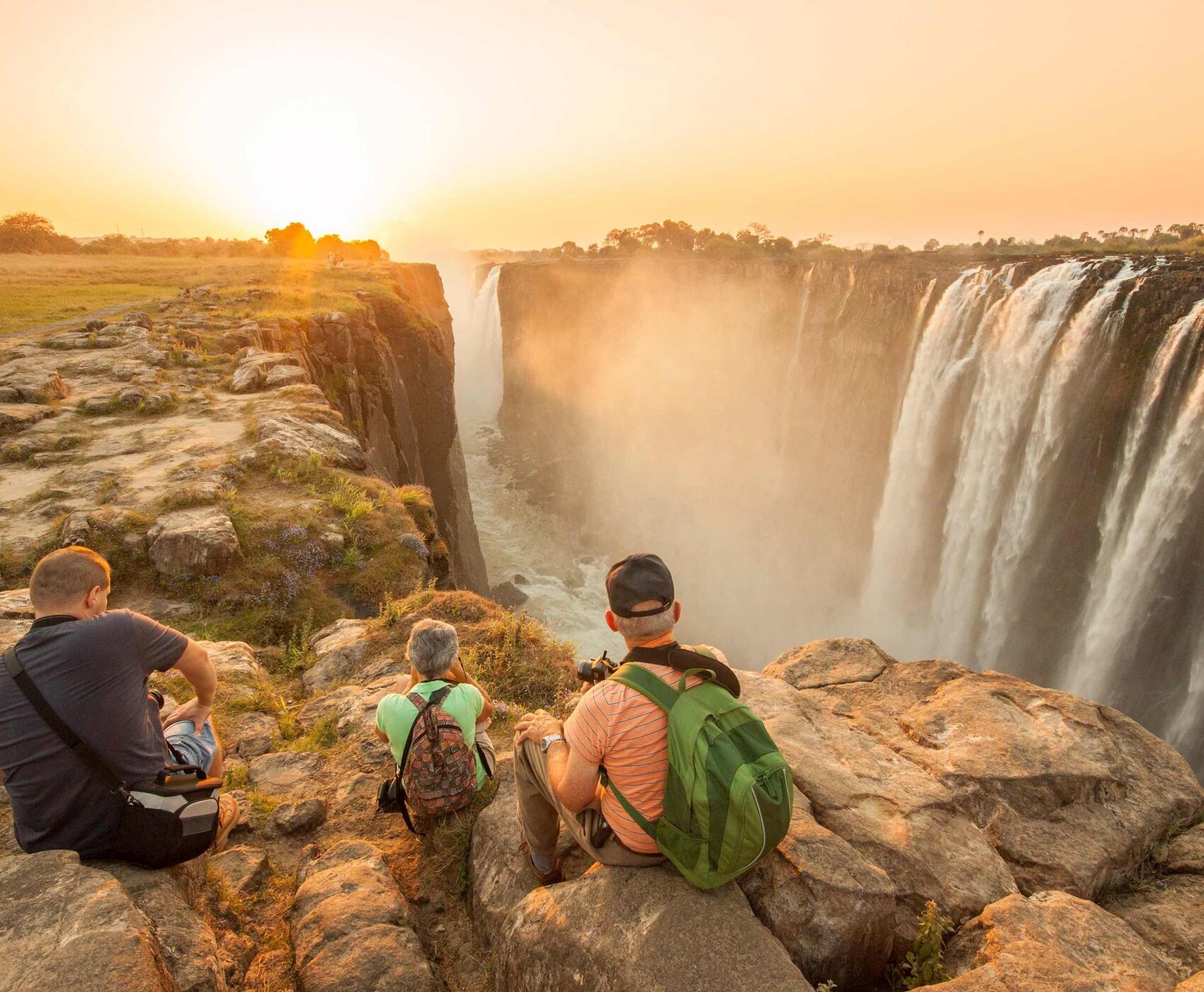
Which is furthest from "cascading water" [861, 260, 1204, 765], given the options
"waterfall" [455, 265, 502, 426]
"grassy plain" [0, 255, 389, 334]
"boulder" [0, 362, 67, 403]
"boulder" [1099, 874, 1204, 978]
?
"waterfall" [455, 265, 502, 426]

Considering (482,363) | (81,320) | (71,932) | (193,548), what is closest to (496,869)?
(71,932)

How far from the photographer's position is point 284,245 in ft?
195

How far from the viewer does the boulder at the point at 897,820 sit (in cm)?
306

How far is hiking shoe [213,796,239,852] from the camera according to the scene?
12.1ft

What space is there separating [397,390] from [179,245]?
62.6 meters

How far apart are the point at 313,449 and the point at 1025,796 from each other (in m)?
10.4

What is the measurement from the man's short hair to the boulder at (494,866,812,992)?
250 cm

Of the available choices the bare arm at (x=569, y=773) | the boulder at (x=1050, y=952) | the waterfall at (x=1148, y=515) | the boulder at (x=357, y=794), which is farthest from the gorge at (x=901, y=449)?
the boulder at (x=357, y=794)

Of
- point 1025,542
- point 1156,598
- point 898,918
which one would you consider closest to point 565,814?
point 898,918

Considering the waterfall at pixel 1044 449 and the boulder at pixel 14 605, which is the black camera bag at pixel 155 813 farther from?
the waterfall at pixel 1044 449

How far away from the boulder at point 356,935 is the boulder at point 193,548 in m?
4.97

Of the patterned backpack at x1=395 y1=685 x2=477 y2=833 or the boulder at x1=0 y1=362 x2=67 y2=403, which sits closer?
the patterned backpack at x1=395 y1=685 x2=477 y2=833

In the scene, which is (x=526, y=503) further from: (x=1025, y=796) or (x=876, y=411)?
(x=1025, y=796)

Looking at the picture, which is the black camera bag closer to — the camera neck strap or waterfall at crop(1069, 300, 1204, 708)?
the camera neck strap
